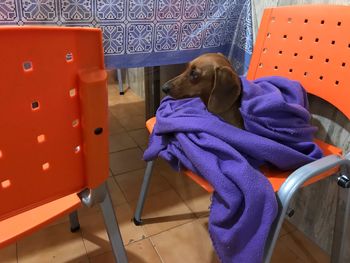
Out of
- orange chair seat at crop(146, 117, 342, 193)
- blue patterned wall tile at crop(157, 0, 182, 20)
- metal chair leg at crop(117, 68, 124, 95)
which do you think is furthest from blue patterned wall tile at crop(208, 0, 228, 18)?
metal chair leg at crop(117, 68, 124, 95)

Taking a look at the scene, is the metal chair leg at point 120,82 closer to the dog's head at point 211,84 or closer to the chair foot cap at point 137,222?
the chair foot cap at point 137,222

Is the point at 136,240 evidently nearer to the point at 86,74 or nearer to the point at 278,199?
the point at 278,199

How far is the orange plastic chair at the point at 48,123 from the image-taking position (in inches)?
14.2

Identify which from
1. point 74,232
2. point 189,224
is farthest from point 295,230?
point 74,232

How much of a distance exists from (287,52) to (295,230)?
0.67 m

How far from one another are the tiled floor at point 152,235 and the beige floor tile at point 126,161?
21 mm

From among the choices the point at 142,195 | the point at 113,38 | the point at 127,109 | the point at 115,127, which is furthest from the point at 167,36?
the point at 127,109

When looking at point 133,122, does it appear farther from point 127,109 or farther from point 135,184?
point 135,184

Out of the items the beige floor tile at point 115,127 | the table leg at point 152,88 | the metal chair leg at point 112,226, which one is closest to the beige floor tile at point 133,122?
the beige floor tile at point 115,127

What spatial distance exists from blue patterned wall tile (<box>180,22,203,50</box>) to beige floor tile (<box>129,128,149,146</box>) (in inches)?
29.9

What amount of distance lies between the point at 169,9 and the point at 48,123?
0.67 meters

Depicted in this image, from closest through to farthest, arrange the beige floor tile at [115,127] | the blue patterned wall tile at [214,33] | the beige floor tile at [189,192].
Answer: the blue patterned wall tile at [214,33] < the beige floor tile at [189,192] < the beige floor tile at [115,127]

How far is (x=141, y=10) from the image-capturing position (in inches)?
35.6

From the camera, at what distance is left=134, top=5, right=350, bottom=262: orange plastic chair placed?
697 millimetres
